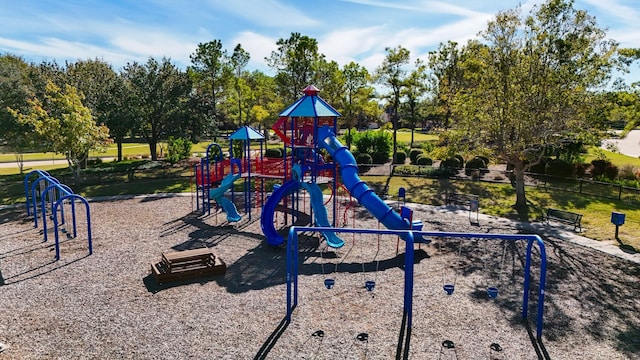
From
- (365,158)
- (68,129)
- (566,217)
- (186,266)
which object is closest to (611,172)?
(566,217)

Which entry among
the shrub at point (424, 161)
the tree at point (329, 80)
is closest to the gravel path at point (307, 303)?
the shrub at point (424, 161)

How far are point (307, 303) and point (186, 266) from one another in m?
4.15

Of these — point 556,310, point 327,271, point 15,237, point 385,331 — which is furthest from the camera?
point 15,237

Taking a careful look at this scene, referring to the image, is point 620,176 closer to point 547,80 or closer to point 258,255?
point 547,80

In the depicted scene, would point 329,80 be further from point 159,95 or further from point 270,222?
point 270,222

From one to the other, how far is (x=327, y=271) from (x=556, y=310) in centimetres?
637

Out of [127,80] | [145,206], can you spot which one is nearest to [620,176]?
[145,206]

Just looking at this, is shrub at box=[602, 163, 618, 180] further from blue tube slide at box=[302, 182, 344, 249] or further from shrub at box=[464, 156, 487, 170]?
blue tube slide at box=[302, 182, 344, 249]

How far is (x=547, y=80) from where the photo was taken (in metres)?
18.5

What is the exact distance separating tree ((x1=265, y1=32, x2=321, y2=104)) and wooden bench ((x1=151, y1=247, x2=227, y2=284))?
24706 millimetres

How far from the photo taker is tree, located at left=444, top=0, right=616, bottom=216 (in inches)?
733

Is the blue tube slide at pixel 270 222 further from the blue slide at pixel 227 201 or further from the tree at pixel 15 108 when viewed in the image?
the tree at pixel 15 108

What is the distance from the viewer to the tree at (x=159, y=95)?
33.0 m

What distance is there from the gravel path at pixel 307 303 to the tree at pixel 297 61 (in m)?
21.5
